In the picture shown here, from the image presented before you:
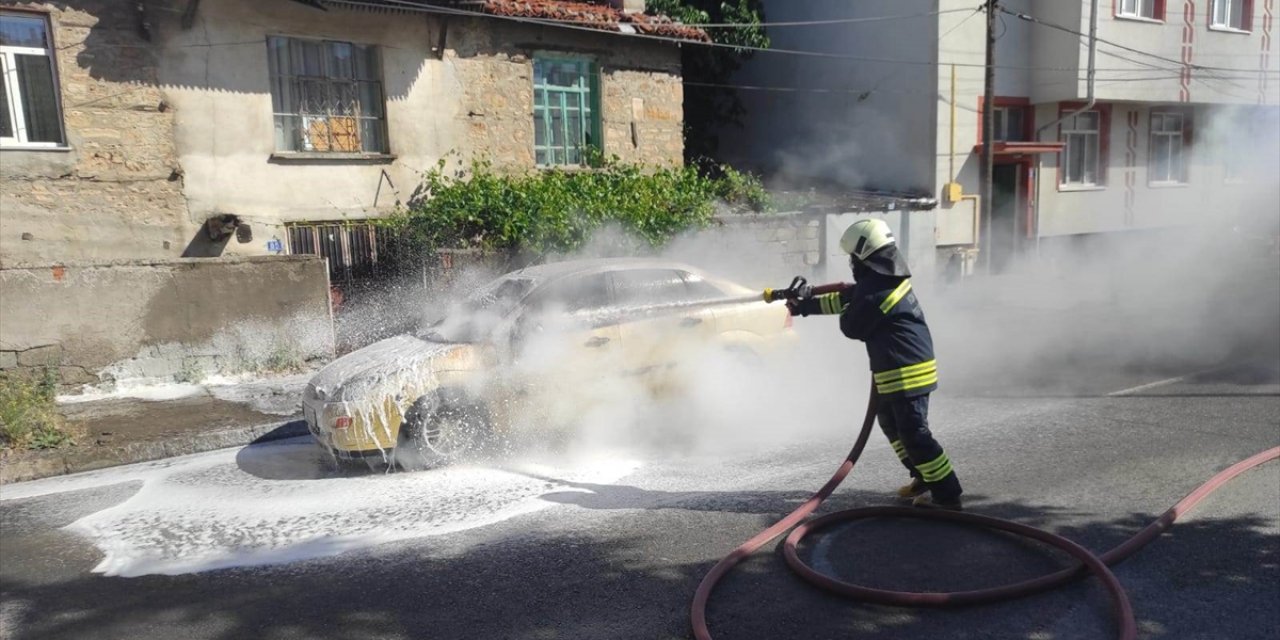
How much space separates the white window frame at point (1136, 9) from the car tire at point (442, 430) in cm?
1770

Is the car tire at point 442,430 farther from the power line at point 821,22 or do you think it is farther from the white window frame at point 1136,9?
the white window frame at point 1136,9

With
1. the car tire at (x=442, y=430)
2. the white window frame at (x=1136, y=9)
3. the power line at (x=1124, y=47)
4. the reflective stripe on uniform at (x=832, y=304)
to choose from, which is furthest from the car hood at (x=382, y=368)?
the white window frame at (x=1136, y=9)

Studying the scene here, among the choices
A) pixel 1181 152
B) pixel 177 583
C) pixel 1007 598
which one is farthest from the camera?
pixel 1181 152

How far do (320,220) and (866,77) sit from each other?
479 inches

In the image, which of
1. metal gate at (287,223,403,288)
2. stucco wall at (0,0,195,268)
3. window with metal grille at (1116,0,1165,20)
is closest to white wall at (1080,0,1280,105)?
window with metal grille at (1116,0,1165,20)

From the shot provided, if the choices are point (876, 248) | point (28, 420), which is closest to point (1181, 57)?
point (876, 248)

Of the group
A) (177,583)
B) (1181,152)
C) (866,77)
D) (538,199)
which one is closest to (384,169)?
(538,199)

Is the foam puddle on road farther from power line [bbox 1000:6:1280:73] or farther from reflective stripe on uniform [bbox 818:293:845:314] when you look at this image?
power line [bbox 1000:6:1280:73]

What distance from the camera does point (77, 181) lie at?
33.5ft

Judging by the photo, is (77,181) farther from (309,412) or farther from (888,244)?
(888,244)

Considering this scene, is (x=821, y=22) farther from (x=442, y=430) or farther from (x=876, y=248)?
(x=442, y=430)

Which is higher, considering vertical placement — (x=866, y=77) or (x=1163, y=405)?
(x=866, y=77)

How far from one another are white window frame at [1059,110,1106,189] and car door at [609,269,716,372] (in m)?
15.0

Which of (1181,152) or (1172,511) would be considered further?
(1181,152)
